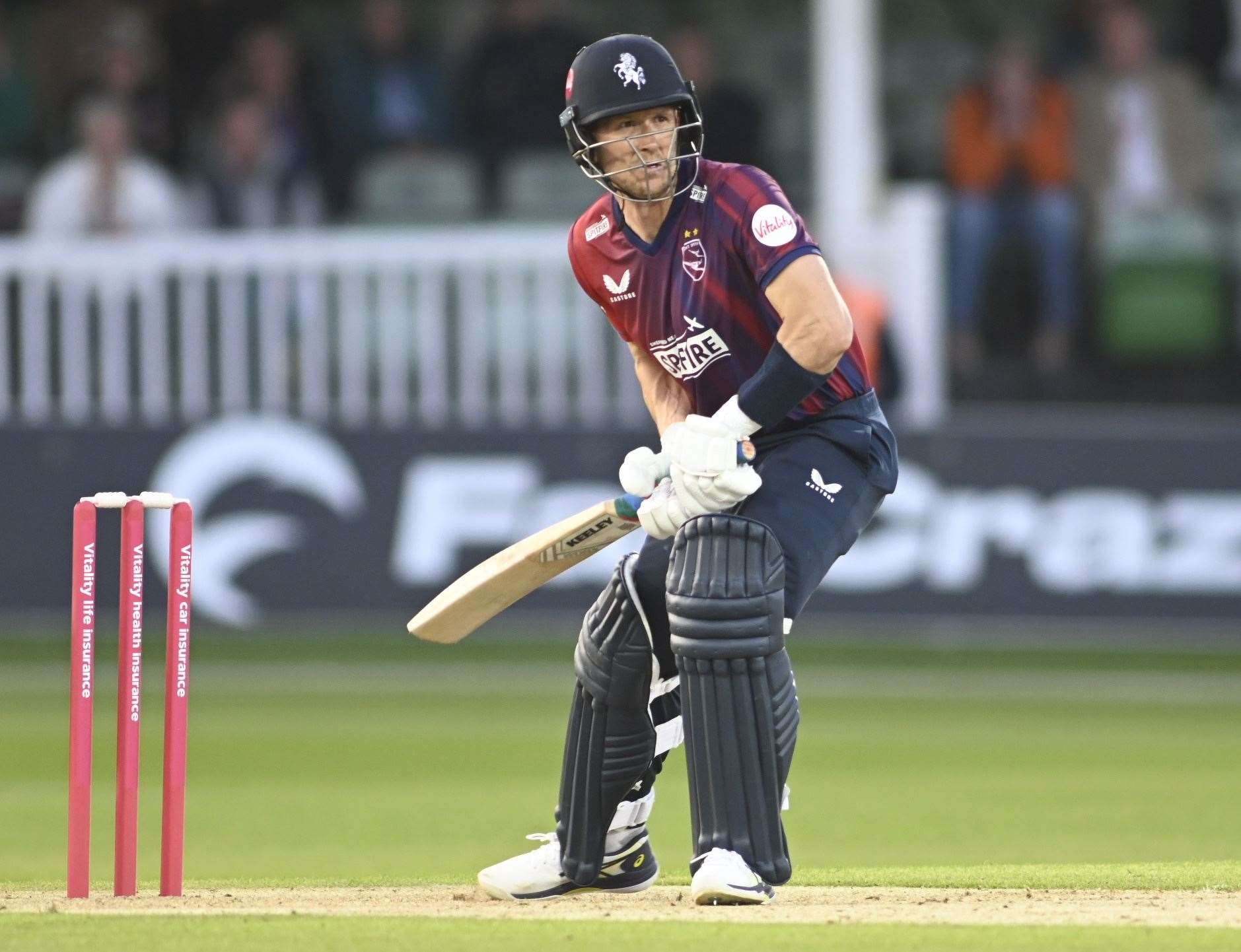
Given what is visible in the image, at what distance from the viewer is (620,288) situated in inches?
185

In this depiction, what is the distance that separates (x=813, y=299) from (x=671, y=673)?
0.86m

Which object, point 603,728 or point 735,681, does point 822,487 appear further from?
point 603,728

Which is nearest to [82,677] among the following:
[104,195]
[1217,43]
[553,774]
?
[553,774]

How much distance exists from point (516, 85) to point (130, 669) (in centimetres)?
797

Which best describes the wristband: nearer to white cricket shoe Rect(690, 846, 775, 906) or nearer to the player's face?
the player's face

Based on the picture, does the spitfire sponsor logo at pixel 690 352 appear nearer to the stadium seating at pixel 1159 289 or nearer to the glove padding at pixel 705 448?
the glove padding at pixel 705 448

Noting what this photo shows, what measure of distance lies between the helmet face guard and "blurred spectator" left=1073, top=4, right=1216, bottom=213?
7396 millimetres

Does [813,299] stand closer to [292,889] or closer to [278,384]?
[292,889]

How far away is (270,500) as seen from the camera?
10164 mm

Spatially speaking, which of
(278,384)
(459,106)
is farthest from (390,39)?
(278,384)

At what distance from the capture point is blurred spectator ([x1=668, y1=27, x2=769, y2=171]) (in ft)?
37.7

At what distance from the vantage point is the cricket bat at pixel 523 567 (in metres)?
4.66

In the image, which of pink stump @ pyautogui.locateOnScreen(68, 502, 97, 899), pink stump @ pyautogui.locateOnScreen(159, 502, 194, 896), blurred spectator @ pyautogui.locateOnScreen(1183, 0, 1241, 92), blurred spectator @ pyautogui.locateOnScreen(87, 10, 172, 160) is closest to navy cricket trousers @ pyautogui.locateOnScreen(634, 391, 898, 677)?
pink stump @ pyautogui.locateOnScreen(159, 502, 194, 896)

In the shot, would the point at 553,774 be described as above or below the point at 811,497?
below
